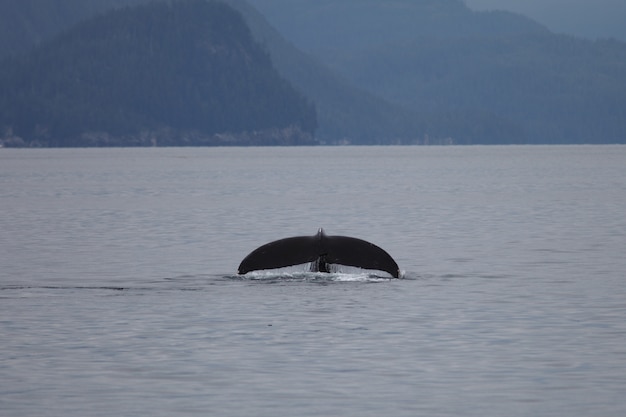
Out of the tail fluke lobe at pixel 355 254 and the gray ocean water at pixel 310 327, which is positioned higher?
the tail fluke lobe at pixel 355 254

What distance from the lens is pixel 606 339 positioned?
21312 millimetres

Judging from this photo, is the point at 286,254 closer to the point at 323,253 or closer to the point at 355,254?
the point at 323,253

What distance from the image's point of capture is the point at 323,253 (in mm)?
26016

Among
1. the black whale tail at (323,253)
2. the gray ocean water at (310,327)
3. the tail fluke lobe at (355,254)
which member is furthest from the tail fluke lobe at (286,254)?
the gray ocean water at (310,327)

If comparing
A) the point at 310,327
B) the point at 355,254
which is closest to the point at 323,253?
the point at 355,254

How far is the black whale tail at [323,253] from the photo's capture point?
25.8 metres

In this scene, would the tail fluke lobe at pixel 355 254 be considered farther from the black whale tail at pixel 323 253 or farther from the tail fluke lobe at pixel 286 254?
the tail fluke lobe at pixel 286 254

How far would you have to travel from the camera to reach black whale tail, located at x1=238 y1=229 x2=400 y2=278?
25.8 meters

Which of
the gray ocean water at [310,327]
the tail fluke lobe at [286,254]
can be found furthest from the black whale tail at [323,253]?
the gray ocean water at [310,327]

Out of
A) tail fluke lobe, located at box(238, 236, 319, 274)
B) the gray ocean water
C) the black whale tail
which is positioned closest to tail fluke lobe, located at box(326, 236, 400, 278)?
the black whale tail

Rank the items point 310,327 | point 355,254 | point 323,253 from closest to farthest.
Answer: point 310,327
point 355,254
point 323,253

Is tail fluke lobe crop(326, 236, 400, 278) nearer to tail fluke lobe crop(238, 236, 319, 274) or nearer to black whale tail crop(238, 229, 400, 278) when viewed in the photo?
black whale tail crop(238, 229, 400, 278)

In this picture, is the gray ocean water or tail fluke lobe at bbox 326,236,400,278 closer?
the gray ocean water

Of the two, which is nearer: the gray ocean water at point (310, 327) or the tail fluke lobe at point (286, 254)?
the gray ocean water at point (310, 327)
